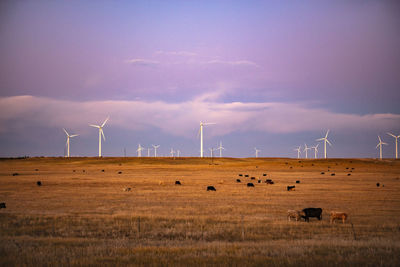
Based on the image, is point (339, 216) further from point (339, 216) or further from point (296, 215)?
point (296, 215)

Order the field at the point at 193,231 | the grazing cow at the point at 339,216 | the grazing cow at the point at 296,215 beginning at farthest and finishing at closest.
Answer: the grazing cow at the point at 296,215
the grazing cow at the point at 339,216
the field at the point at 193,231

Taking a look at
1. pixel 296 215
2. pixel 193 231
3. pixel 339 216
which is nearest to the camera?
pixel 193 231

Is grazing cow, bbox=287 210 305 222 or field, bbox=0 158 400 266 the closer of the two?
field, bbox=0 158 400 266

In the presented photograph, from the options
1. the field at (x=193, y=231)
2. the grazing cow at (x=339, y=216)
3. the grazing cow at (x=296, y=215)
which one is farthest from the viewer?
the grazing cow at (x=296, y=215)

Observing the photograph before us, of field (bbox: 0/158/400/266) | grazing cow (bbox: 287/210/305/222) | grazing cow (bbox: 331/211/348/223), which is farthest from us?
grazing cow (bbox: 287/210/305/222)

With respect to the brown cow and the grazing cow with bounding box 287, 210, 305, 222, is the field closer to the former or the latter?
the brown cow

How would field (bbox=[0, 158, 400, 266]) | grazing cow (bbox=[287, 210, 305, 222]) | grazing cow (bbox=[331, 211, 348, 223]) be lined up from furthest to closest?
grazing cow (bbox=[287, 210, 305, 222]), grazing cow (bbox=[331, 211, 348, 223]), field (bbox=[0, 158, 400, 266])

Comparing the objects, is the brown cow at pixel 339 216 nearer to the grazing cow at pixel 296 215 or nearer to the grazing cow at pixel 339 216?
the grazing cow at pixel 339 216

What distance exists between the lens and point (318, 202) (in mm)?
36062

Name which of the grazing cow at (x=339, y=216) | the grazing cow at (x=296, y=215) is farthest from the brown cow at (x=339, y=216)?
the grazing cow at (x=296, y=215)

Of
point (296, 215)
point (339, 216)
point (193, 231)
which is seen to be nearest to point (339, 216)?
point (339, 216)

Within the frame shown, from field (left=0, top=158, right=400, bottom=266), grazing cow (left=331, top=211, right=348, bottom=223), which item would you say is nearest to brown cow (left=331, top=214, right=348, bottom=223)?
grazing cow (left=331, top=211, right=348, bottom=223)

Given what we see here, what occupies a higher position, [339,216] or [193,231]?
[339,216]

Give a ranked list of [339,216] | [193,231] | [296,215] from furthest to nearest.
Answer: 1. [296,215]
2. [339,216]
3. [193,231]
